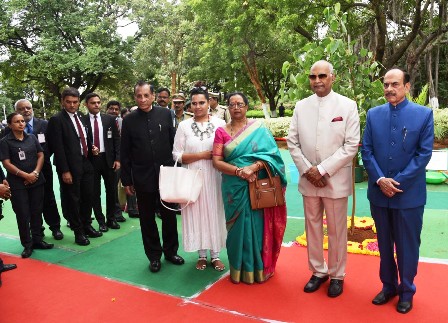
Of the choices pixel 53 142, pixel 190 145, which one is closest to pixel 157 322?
pixel 190 145

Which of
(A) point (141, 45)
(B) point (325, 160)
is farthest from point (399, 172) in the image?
(A) point (141, 45)

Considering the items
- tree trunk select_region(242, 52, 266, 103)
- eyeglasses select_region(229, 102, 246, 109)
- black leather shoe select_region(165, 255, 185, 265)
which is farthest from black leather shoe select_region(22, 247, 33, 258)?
tree trunk select_region(242, 52, 266, 103)

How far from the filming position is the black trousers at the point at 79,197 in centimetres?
513

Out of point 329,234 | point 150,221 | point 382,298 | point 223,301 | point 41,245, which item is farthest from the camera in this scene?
point 41,245

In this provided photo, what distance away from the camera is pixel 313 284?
3641 mm

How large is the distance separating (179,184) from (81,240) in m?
2.01

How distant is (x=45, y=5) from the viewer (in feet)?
70.1

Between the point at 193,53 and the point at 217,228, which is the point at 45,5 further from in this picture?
the point at 217,228

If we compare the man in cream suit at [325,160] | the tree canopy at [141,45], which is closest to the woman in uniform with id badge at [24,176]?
the man in cream suit at [325,160]

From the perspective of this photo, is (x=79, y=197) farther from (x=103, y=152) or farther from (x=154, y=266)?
(x=154, y=266)

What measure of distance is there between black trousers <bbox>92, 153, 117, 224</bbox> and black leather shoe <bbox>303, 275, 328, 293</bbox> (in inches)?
127

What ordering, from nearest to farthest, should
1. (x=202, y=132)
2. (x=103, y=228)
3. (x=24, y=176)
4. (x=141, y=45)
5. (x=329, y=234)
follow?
(x=329, y=234)
(x=202, y=132)
(x=24, y=176)
(x=103, y=228)
(x=141, y=45)

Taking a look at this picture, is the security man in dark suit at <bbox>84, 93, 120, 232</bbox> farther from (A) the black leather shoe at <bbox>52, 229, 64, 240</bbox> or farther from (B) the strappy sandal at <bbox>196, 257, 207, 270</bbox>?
(B) the strappy sandal at <bbox>196, 257, 207, 270</bbox>

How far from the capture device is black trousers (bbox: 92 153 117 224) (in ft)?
18.5
